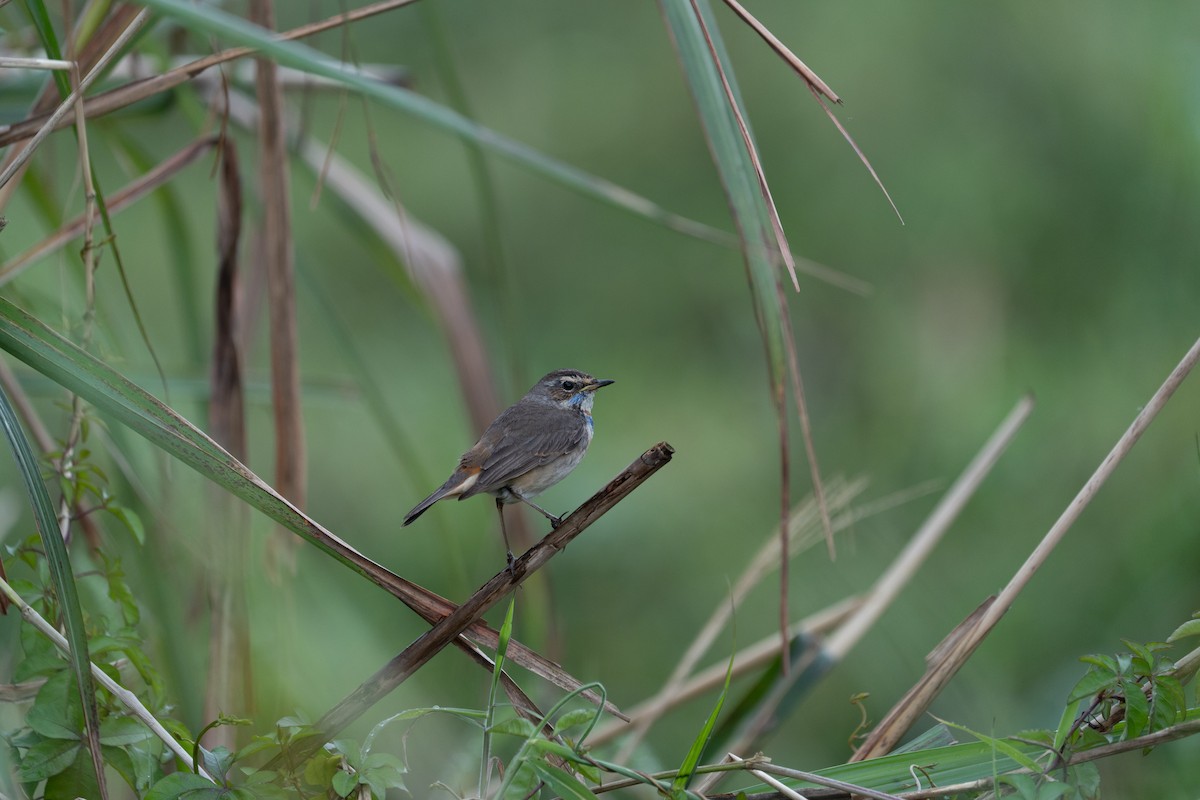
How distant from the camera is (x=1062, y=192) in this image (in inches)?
260

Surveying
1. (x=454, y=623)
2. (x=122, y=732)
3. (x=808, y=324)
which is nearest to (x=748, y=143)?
(x=454, y=623)

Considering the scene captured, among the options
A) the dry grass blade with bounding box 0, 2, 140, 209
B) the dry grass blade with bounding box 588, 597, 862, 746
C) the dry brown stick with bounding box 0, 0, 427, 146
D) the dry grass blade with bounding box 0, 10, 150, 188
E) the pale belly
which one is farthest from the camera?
the pale belly

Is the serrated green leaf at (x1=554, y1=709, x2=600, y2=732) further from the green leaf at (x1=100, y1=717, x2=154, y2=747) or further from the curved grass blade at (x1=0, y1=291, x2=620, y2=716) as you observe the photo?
the green leaf at (x1=100, y1=717, x2=154, y2=747)

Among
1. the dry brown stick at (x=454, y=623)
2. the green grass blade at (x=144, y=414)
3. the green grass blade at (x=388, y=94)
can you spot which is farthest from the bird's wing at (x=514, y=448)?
the green grass blade at (x=144, y=414)

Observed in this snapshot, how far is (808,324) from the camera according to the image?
7266 mm

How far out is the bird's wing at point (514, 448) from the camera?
3.00m

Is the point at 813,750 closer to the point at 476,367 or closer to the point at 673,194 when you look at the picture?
the point at 476,367

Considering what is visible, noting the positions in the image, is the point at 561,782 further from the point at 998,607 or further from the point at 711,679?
the point at 711,679

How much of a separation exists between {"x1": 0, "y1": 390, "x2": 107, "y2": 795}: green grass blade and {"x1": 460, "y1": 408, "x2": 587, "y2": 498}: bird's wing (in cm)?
126

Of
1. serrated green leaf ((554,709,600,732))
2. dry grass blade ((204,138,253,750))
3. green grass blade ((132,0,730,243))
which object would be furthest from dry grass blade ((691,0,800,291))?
dry grass blade ((204,138,253,750))

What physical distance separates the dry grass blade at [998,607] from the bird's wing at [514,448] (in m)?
1.24

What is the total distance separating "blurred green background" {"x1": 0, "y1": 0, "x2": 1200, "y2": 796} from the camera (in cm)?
488

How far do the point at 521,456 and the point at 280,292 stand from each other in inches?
30.7

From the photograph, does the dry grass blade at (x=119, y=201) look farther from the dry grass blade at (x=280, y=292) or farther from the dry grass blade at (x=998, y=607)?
the dry grass blade at (x=998, y=607)
